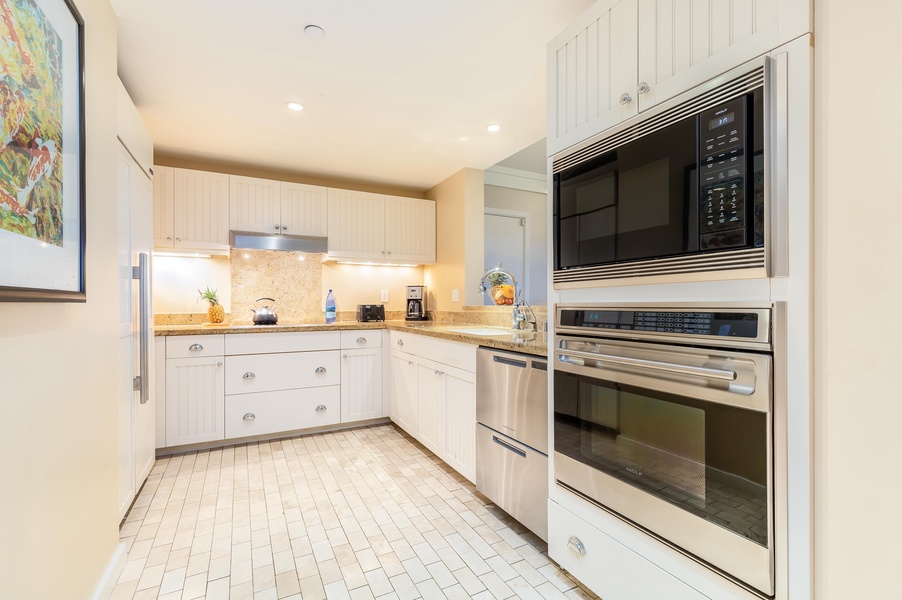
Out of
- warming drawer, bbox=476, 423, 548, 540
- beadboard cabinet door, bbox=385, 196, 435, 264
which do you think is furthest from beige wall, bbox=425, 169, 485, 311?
warming drawer, bbox=476, 423, 548, 540

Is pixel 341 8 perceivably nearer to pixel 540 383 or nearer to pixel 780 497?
pixel 540 383

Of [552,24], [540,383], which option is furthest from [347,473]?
[552,24]

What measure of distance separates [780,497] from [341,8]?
225 centimetres

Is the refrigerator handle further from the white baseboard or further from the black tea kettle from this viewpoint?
the black tea kettle

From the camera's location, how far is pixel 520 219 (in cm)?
450

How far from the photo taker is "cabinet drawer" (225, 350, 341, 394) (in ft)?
10.0

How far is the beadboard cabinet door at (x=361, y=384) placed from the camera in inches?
135

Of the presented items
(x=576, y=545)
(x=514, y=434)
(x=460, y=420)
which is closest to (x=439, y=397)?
(x=460, y=420)

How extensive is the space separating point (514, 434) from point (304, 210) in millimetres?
2802

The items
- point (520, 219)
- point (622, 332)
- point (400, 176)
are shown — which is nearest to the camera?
point (622, 332)

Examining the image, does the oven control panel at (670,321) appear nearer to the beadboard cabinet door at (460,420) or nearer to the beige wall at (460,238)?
the beadboard cabinet door at (460,420)

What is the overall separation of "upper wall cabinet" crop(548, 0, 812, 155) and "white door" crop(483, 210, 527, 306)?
267 centimetres

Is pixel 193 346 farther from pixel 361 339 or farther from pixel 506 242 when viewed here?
pixel 506 242

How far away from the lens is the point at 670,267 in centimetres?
118
